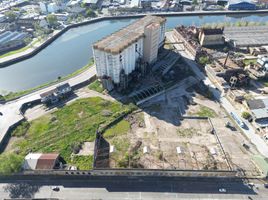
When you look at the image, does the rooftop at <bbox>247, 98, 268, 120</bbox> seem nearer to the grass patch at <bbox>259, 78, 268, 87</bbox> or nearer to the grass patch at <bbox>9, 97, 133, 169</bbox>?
the grass patch at <bbox>259, 78, 268, 87</bbox>

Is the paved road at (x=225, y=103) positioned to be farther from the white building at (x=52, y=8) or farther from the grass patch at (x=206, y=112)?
the white building at (x=52, y=8)

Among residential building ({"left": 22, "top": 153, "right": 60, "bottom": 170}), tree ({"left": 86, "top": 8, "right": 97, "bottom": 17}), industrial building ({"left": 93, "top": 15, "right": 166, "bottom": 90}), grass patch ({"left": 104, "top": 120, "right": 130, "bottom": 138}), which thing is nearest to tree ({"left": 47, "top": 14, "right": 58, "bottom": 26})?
tree ({"left": 86, "top": 8, "right": 97, "bottom": 17})

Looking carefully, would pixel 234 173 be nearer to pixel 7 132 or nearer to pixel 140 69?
pixel 140 69

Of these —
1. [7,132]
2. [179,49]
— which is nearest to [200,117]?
[179,49]

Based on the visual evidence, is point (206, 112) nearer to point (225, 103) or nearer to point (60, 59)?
point (225, 103)

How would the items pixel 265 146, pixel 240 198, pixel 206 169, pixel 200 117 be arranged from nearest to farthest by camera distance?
pixel 240 198
pixel 206 169
pixel 265 146
pixel 200 117

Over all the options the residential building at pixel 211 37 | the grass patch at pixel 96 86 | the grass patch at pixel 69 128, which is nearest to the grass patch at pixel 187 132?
the grass patch at pixel 69 128

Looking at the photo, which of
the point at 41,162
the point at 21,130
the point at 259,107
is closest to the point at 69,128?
the point at 21,130
